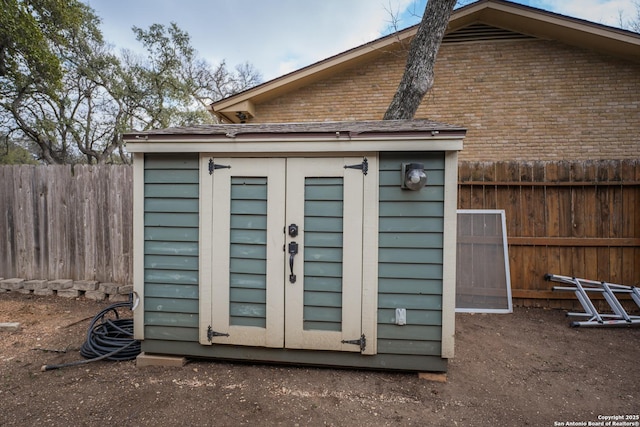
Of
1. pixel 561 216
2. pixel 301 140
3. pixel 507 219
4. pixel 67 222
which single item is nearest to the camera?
pixel 301 140

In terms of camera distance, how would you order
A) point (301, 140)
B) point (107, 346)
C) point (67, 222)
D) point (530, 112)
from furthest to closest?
point (530, 112) → point (67, 222) → point (107, 346) → point (301, 140)

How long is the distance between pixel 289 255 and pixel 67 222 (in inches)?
160

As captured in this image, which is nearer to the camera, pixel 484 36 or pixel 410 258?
pixel 410 258

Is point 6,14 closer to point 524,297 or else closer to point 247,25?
point 247,25

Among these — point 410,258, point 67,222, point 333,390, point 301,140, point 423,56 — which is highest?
point 423,56

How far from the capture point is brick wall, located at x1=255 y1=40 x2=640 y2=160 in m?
6.38

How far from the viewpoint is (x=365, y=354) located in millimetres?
2887

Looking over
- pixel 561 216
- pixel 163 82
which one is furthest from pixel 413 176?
pixel 163 82

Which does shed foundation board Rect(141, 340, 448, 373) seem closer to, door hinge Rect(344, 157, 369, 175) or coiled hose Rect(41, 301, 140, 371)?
coiled hose Rect(41, 301, 140, 371)

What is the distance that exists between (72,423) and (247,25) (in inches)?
586

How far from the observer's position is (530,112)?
21.8ft

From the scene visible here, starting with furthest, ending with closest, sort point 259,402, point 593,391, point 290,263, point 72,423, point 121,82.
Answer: point 121,82 < point 290,263 < point 593,391 < point 259,402 < point 72,423

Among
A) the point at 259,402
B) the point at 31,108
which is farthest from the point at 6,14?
the point at 259,402

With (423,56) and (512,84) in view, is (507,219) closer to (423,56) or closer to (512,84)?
(423,56)
